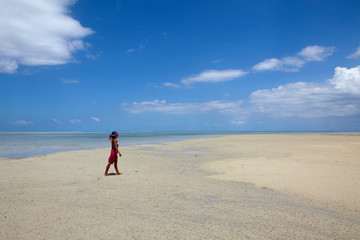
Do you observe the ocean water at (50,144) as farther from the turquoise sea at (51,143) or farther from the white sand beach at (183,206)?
the white sand beach at (183,206)

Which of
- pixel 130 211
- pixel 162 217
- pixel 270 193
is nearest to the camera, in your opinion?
pixel 162 217

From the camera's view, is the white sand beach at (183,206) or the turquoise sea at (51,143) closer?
the white sand beach at (183,206)

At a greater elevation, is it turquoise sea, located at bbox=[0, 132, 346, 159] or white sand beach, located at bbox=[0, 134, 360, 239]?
turquoise sea, located at bbox=[0, 132, 346, 159]

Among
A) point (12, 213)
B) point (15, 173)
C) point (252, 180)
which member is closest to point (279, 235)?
point (252, 180)

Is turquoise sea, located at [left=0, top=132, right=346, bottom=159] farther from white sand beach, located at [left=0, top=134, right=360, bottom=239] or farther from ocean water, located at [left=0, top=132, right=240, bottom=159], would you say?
white sand beach, located at [left=0, top=134, right=360, bottom=239]

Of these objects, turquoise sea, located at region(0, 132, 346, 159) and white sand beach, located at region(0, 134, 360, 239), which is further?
turquoise sea, located at region(0, 132, 346, 159)

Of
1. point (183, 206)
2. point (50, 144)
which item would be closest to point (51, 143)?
point (50, 144)

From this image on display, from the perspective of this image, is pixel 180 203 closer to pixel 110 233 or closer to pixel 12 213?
pixel 110 233

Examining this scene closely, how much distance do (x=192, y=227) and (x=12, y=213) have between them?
16.2 ft

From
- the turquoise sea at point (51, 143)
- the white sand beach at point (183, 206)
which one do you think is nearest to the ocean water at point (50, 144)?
the turquoise sea at point (51, 143)

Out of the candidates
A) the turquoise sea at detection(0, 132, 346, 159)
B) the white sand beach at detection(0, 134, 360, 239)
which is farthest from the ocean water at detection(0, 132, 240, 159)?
the white sand beach at detection(0, 134, 360, 239)

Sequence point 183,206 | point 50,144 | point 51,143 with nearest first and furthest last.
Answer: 1. point 183,206
2. point 50,144
3. point 51,143

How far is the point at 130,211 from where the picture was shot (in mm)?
6043

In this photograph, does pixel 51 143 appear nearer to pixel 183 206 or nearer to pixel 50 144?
pixel 50 144
